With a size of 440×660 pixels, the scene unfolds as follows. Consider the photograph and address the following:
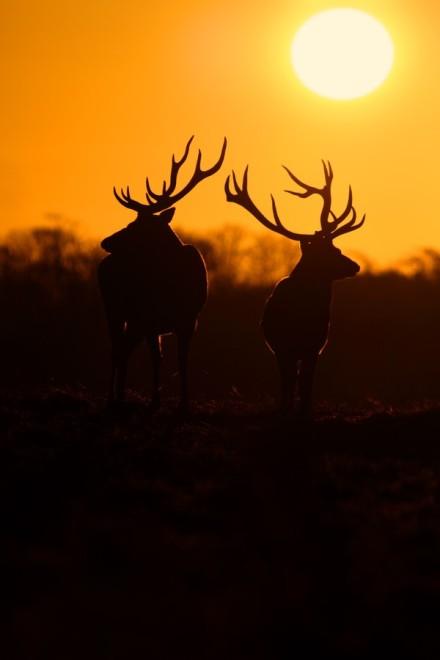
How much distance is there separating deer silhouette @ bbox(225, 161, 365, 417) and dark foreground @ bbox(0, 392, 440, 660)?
1862mm

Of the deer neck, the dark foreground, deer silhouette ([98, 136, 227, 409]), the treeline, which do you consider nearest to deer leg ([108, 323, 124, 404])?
deer silhouette ([98, 136, 227, 409])

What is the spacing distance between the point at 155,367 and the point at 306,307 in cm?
201

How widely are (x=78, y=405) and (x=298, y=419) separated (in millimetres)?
2549

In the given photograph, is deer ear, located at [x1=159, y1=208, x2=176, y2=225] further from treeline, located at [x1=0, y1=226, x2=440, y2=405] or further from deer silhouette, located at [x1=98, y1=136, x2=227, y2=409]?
treeline, located at [x1=0, y1=226, x2=440, y2=405]

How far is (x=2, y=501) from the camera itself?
35.9 ft

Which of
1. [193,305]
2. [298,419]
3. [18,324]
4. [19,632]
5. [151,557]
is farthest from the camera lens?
[18,324]

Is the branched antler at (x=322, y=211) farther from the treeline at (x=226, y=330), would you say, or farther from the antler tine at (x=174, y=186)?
the treeline at (x=226, y=330)

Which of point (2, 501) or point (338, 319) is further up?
point (2, 501)

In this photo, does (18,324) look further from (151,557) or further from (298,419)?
(151,557)

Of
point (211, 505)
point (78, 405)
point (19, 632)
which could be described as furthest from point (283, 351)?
point (19, 632)

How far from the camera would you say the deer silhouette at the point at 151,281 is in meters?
17.6

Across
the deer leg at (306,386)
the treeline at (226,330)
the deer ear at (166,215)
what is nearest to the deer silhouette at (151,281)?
the deer ear at (166,215)

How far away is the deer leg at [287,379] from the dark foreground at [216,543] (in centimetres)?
161

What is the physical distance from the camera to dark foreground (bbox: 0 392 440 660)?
816 cm
